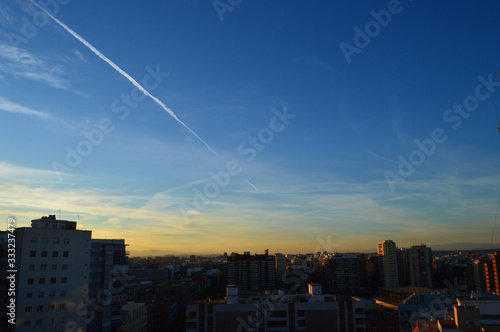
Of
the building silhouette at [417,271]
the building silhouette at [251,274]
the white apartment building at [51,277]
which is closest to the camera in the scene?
the white apartment building at [51,277]

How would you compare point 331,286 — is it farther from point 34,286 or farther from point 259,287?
point 34,286

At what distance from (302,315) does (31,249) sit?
19632 mm

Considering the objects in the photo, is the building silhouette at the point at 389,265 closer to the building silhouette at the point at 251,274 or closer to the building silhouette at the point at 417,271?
the building silhouette at the point at 417,271

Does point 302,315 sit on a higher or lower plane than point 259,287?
higher

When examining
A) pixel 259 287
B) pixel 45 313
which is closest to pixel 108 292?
pixel 45 313

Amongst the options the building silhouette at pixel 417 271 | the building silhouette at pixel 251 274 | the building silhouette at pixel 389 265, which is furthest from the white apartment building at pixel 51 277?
the building silhouette at pixel 417 271

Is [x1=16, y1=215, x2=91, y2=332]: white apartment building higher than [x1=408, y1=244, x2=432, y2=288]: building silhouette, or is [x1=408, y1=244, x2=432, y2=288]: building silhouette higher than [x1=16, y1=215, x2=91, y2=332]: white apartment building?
[x1=16, y1=215, x2=91, y2=332]: white apartment building

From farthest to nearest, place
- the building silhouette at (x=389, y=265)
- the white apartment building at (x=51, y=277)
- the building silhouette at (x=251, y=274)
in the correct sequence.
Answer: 1. the building silhouette at (x=389, y=265)
2. the building silhouette at (x=251, y=274)
3. the white apartment building at (x=51, y=277)

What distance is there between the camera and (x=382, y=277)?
3445 inches

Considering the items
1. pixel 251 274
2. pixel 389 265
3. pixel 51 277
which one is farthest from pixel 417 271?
pixel 51 277

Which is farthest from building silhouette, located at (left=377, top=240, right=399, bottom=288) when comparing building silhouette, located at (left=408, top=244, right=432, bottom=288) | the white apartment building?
the white apartment building

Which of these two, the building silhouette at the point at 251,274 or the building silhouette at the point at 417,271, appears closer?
the building silhouette at the point at 251,274

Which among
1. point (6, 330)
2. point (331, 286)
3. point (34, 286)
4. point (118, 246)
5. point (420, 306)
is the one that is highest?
point (118, 246)

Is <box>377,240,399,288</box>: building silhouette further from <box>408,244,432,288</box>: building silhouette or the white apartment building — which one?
the white apartment building
